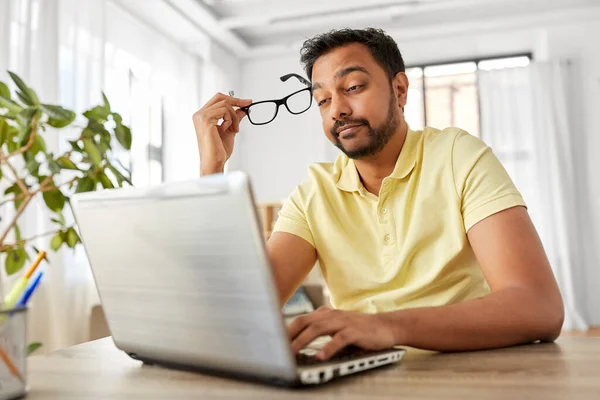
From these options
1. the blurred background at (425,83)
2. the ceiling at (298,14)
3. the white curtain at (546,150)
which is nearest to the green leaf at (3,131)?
the blurred background at (425,83)

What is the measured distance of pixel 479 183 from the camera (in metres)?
1.17

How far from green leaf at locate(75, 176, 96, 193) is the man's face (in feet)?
2.33

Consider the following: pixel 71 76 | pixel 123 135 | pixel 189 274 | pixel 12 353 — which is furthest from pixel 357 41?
pixel 71 76

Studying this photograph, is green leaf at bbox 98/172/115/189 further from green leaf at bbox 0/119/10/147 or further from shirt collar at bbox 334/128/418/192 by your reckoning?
shirt collar at bbox 334/128/418/192

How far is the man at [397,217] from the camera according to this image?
3.09 ft

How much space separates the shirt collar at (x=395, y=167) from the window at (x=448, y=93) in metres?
4.26

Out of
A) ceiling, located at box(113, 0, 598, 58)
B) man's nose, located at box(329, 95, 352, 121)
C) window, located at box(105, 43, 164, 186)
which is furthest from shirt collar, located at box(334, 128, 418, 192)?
ceiling, located at box(113, 0, 598, 58)

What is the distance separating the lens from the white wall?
202 inches

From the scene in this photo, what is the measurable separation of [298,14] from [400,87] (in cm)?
354

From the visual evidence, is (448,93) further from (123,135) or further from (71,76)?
(123,135)

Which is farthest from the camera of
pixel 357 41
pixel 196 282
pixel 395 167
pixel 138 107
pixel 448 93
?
pixel 448 93

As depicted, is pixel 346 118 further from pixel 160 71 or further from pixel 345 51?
pixel 160 71

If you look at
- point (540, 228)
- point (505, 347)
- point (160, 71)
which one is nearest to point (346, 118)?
point (505, 347)

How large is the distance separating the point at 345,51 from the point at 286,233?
1.46 ft
